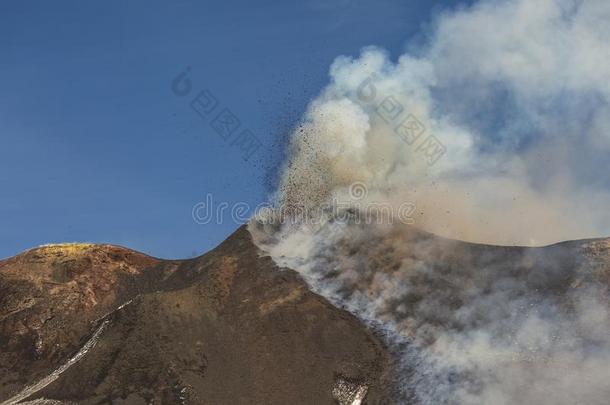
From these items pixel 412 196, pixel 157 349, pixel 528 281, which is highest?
pixel 412 196

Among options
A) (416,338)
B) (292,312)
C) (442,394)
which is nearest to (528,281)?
(416,338)

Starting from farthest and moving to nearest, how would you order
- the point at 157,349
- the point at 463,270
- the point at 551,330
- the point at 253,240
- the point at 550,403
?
the point at 253,240
the point at 463,270
the point at 157,349
the point at 551,330
the point at 550,403

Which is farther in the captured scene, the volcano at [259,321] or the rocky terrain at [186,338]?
the volcano at [259,321]

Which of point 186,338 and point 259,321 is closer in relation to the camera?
point 186,338

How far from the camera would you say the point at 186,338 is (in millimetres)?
39250

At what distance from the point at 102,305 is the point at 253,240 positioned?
10543 millimetres

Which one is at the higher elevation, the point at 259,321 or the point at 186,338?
the point at 259,321

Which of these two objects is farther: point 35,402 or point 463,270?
point 463,270

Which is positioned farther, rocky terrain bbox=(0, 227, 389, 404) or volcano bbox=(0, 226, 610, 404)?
volcano bbox=(0, 226, 610, 404)

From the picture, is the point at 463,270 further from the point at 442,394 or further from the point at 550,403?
the point at 550,403

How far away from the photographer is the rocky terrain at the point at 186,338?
36.0 metres

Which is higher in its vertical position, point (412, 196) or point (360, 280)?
point (412, 196)

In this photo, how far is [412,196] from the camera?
5053cm

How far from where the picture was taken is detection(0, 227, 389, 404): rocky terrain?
118ft
